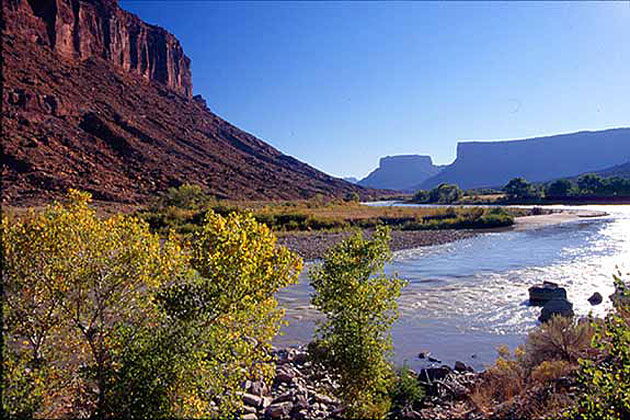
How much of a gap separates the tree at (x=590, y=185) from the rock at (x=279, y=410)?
9709cm

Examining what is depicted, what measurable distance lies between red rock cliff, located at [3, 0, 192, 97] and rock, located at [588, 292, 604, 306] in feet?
307

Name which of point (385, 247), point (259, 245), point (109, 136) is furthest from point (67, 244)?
point (109, 136)

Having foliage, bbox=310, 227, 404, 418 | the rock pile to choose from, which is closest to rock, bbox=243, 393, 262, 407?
the rock pile

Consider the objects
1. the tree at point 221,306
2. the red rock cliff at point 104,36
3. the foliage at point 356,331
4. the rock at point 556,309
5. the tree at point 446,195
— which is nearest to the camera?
the tree at point 221,306

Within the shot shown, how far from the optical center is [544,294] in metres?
15.2

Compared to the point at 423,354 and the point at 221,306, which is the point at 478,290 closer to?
the point at 423,354

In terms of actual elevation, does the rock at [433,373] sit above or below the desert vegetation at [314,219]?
below

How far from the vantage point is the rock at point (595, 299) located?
14630 millimetres

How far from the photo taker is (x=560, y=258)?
81.4 ft

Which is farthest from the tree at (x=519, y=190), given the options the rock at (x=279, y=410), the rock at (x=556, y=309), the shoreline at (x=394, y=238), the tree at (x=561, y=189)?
the rock at (x=279, y=410)

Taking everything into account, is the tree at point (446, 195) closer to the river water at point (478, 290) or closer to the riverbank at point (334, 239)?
the riverbank at point (334, 239)

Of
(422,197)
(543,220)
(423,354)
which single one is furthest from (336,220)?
(422,197)

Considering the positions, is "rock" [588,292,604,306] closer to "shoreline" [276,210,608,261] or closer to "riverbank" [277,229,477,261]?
"shoreline" [276,210,608,261]

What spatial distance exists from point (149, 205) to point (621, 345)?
2013 inches
